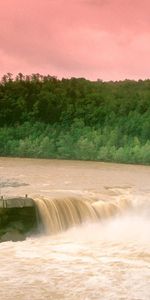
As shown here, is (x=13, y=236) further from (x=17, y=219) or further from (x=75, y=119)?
(x=75, y=119)

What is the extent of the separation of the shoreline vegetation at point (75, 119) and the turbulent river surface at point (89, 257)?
99.9 feet

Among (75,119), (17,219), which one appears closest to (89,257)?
(17,219)

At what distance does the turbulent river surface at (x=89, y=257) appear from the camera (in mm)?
11789

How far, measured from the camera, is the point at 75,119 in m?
69.2

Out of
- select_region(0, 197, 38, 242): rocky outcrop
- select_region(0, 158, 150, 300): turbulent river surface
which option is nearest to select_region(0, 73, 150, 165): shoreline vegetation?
select_region(0, 158, 150, 300): turbulent river surface

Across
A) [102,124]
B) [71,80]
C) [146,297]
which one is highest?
[71,80]

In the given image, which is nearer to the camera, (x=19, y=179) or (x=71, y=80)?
(x=19, y=179)

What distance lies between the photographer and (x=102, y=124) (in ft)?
222

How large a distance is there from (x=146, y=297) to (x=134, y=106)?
59099 millimetres

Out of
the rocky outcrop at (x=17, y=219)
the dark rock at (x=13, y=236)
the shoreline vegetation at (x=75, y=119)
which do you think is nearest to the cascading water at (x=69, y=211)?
the rocky outcrop at (x=17, y=219)

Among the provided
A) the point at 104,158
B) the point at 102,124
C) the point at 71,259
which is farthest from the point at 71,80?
the point at 71,259

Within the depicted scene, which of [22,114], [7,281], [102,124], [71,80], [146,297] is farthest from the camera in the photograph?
[71,80]

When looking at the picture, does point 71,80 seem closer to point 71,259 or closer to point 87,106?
point 87,106

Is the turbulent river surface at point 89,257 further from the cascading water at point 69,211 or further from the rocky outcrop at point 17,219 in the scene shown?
the rocky outcrop at point 17,219
